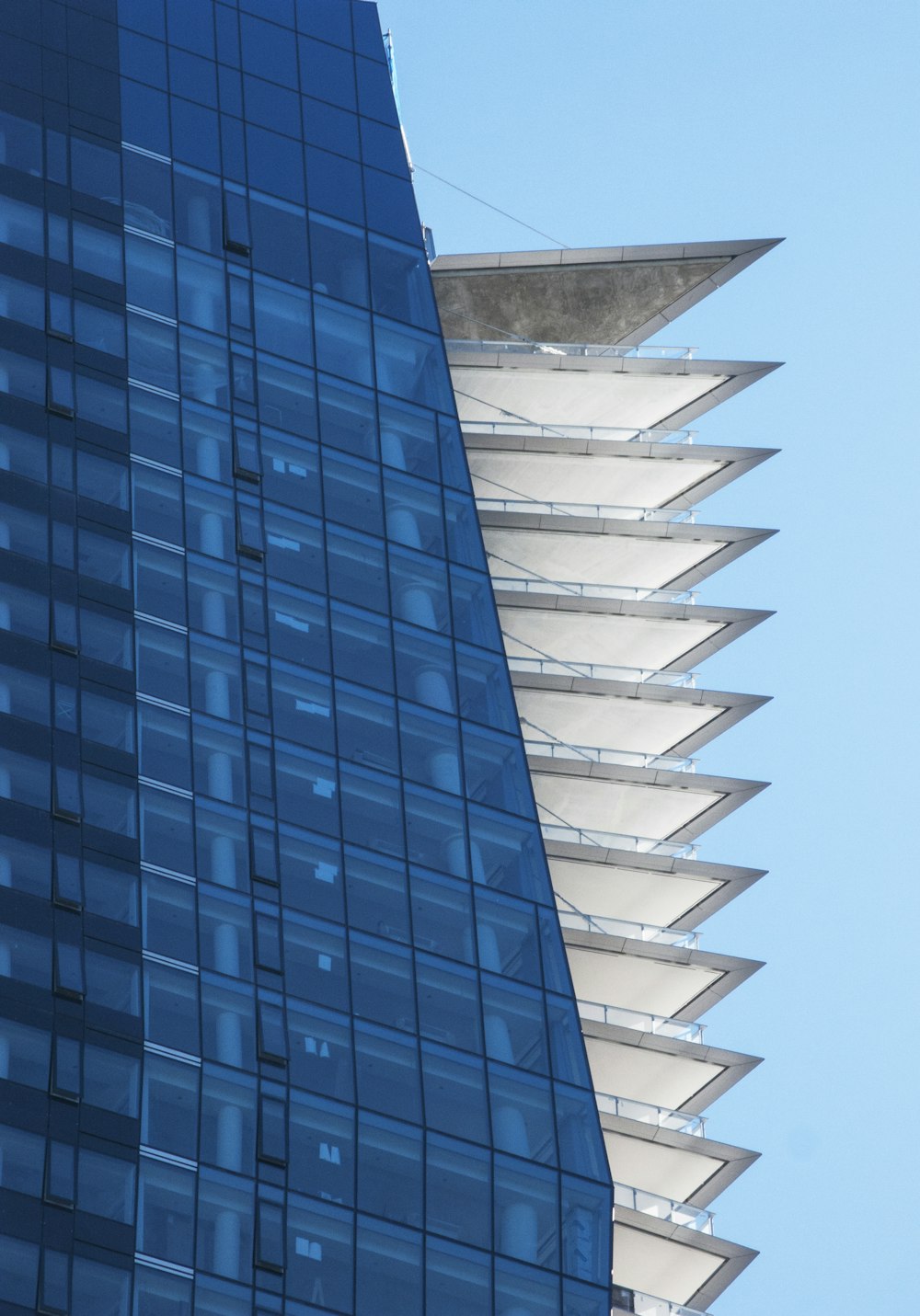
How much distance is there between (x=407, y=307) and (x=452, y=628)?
10.8 m

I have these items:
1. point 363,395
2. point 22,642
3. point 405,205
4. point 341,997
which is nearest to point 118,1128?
point 341,997

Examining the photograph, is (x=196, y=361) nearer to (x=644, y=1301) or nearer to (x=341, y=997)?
(x=341, y=997)

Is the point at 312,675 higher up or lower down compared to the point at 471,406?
lower down

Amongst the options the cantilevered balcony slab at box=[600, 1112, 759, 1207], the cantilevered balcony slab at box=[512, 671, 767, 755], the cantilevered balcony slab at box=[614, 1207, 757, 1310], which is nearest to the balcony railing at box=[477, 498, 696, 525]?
the cantilevered balcony slab at box=[512, 671, 767, 755]

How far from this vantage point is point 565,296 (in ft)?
300

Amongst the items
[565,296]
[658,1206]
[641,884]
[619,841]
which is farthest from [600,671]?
[658,1206]

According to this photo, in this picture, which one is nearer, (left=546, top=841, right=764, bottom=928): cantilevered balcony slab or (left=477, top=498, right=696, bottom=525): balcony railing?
(left=546, top=841, right=764, bottom=928): cantilevered balcony slab

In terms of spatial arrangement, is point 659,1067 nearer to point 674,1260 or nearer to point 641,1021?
point 641,1021

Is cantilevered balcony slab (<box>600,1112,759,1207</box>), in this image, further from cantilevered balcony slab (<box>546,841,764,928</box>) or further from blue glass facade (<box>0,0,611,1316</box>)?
blue glass facade (<box>0,0,611,1316</box>)

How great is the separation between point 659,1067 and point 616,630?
46.3 ft

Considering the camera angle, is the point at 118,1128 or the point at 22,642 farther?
the point at 22,642

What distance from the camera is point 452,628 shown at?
236 ft

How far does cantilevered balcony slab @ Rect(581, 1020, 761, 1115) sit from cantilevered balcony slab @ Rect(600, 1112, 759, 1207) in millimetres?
2110

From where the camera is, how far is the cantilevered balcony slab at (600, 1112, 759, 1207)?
258 feet
